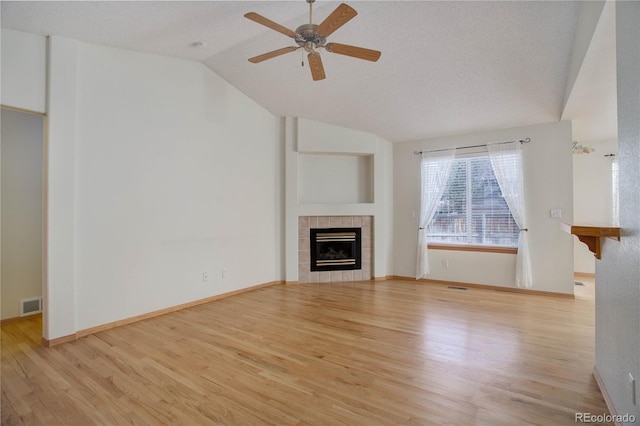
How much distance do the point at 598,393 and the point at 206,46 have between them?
4638mm

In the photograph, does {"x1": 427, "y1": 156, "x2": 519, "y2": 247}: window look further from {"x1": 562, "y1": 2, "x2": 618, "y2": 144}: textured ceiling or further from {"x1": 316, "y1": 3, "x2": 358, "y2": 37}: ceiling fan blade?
{"x1": 316, "y1": 3, "x2": 358, "y2": 37}: ceiling fan blade

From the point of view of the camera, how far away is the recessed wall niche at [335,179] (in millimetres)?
5598

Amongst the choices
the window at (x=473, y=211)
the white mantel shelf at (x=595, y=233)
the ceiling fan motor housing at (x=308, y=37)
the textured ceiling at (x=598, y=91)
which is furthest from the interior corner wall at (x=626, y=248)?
the window at (x=473, y=211)

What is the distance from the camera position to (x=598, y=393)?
6.61ft

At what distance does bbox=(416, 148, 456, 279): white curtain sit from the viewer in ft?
17.3

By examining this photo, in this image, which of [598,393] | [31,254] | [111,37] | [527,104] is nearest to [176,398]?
[598,393]

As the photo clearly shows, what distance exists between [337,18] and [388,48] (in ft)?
4.41

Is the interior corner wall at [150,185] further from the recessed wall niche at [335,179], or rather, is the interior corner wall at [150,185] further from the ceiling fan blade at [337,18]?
the ceiling fan blade at [337,18]

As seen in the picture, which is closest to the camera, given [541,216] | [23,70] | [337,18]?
A: [337,18]

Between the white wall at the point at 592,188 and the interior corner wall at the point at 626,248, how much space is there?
178 inches

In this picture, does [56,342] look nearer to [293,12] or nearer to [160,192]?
[160,192]

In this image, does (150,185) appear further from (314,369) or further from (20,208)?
(314,369)

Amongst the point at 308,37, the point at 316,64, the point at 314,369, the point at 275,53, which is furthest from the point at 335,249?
the point at 308,37

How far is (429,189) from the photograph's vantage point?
537cm
